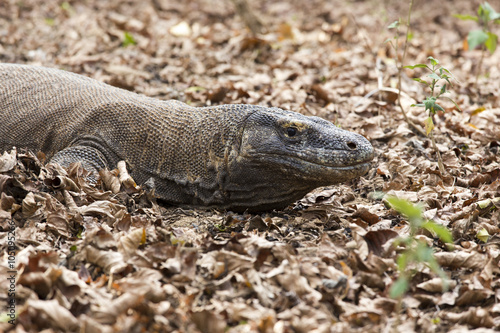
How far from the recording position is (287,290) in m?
3.36

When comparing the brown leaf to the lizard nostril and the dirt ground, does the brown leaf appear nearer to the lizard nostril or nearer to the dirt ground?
the dirt ground

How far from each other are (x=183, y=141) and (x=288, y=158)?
1.13 metres

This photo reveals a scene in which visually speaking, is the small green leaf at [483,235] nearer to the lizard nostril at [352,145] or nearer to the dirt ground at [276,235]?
the dirt ground at [276,235]

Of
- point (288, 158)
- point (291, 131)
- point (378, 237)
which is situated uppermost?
point (291, 131)

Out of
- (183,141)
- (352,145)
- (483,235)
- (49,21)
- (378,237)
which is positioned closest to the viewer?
(378,237)

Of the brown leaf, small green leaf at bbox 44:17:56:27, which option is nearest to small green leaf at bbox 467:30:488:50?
the brown leaf

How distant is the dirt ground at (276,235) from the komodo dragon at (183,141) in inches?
10.5

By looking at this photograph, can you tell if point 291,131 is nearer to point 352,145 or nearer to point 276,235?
point 352,145

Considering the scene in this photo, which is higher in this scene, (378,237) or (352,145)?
(352,145)

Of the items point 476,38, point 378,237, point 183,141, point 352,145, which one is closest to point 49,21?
point 183,141

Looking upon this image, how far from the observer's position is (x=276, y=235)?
4355 millimetres

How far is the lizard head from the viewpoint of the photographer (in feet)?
14.7

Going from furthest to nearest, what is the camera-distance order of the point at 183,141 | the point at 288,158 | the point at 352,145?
the point at 183,141 < the point at 288,158 < the point at 352,145

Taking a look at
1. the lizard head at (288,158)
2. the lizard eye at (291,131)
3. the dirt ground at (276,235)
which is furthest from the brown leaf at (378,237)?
the lizard eye at (291,131)
